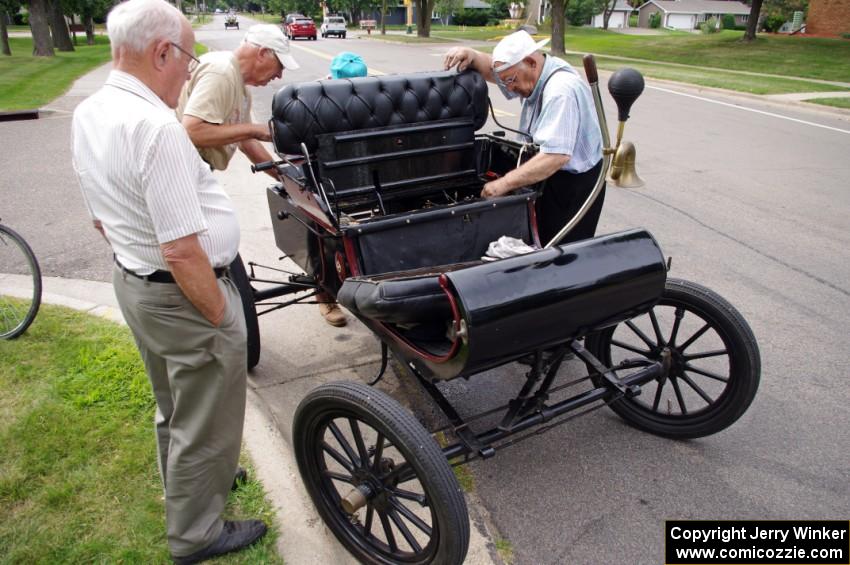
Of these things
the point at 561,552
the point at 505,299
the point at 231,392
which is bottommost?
the point at 561,552

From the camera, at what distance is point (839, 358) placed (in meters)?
3.96

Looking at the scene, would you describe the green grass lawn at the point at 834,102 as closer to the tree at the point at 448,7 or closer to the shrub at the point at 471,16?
the tree at the point at 448,7

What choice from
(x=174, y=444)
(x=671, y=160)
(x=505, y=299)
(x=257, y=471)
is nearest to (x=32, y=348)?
(x=257, y=471)

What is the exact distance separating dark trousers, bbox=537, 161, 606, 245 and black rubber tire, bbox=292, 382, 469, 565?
1750 millimetres

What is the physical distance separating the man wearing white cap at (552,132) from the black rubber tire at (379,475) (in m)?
1.63

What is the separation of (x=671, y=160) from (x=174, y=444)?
8330mm

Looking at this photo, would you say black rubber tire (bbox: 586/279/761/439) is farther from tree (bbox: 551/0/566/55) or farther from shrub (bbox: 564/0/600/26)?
shrub (bbox: 564/0/600/26)

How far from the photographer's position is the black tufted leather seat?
11.6ft

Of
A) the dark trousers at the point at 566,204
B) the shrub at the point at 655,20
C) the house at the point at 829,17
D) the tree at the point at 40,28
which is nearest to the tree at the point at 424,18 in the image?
the house at the point at 829,17

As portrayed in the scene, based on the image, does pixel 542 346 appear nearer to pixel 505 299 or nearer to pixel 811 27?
pixel 505 299

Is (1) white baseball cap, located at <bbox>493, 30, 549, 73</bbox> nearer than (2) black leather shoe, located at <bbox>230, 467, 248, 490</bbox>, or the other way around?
(2) black leather shoe, located at <bbox>230, 467, 248, 490</bbox>

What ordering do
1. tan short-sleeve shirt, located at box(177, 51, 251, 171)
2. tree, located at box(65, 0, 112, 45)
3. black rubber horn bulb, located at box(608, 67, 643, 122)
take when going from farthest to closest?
tree, located at box(65, 0, 112, 45) → tan short-sleeve shirt, located at box(177, 51, 251, 171) → black rubber horn bulb, located at box(608, 67, 643, 122)

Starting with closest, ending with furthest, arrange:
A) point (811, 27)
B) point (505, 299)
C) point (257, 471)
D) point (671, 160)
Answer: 1. point (505, 299)
2. point (257, 471)
3. point (671, 160)
4. point (811, 27)

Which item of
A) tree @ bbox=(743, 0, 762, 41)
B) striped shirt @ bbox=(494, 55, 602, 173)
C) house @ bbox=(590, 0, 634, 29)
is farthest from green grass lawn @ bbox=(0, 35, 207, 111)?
house @ bbox=(590, 0, 634, 29)
